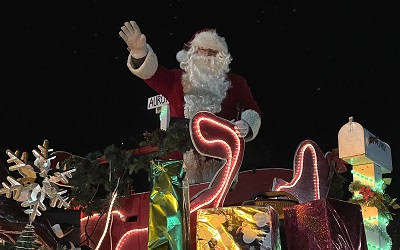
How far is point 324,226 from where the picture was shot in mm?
2791

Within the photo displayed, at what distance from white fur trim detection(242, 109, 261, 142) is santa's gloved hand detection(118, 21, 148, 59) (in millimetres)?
840

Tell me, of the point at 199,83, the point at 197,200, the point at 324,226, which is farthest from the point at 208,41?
the point at 324,226

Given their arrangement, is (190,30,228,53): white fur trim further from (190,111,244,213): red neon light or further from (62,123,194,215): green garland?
(190,111,244,213): red neon light

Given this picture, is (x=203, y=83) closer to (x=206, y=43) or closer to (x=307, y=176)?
(x=206, y=43)

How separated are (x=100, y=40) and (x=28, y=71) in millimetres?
1124

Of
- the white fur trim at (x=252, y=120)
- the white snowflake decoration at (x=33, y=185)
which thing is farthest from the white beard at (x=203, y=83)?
the white snowflake decoration at (x=33, y=185)

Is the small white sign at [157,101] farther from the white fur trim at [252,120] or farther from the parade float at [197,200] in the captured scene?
the white fur trim at [252,120]

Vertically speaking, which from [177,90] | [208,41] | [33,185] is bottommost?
[33,185]

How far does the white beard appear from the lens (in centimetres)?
414

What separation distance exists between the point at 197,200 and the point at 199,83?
125 centimetres

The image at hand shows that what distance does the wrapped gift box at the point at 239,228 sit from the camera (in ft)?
8.67

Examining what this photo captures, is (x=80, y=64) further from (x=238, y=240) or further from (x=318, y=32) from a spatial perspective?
(x=238, y=240)

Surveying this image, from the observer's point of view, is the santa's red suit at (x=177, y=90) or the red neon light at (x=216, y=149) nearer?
the red neon light at (x=216, y=149)

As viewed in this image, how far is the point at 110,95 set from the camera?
27.4ft
